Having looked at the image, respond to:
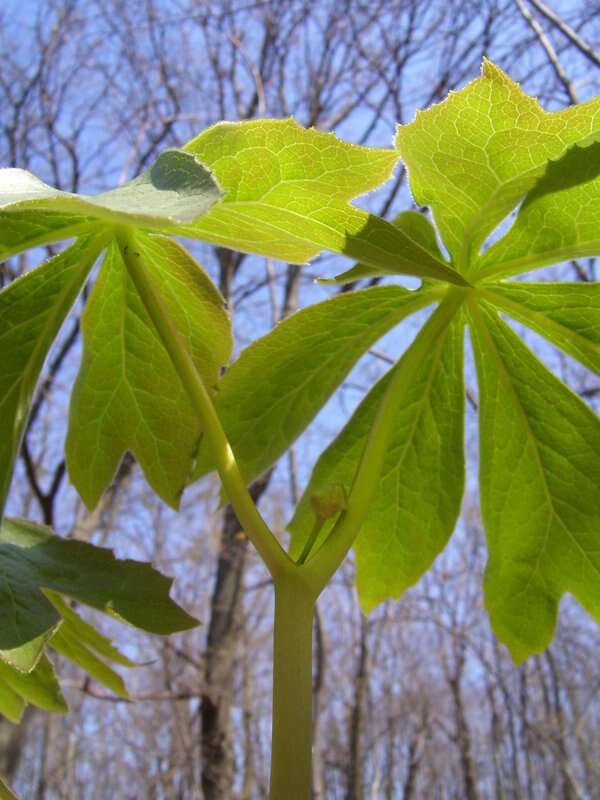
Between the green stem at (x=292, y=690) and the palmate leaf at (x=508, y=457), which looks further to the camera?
the palmate leaf at (x=508, y=457)

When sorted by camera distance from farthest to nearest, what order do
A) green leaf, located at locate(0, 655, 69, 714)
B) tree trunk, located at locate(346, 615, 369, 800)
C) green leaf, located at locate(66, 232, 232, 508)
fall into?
tree trunk, located at locate(346, 615, 369, 800) < green leaf, located at locate(0, 655, 69, 714) < green leaf, located at locate(66, 232, 232, 508)

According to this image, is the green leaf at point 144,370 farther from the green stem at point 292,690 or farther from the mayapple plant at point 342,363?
the green stem at point 292,690

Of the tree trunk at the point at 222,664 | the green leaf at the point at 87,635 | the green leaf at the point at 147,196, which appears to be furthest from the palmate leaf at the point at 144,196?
the tree trunk at the point at 222,664

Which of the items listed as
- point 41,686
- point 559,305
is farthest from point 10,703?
point 559,305

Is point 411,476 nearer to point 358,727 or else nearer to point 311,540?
point 311,540

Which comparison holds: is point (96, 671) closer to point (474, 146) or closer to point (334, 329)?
point (334, 329)

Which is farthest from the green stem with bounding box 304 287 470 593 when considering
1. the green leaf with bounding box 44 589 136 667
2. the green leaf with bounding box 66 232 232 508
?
the green leaf with bounding box 44 589 136 667

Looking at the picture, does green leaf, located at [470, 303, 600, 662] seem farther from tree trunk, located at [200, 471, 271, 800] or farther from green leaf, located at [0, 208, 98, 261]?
tree trunk, located at [200, 471, 271, 800]
